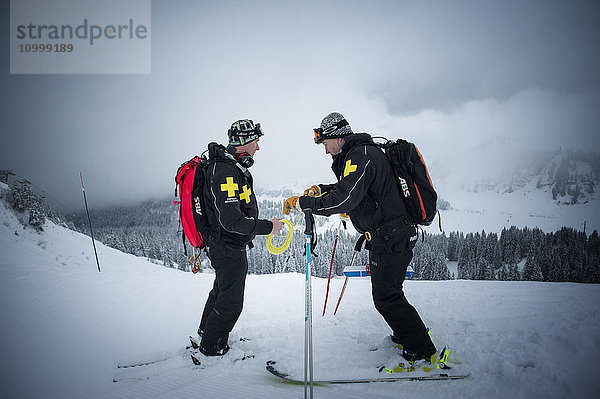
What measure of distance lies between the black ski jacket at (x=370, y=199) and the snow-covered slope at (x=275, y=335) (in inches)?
73.0

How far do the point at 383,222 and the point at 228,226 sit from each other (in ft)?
7.32

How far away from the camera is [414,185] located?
3.69 meters

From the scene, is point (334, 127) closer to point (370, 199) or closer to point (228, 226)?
point (370, 199)

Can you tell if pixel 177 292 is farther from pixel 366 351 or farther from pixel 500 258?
pixel 500 258

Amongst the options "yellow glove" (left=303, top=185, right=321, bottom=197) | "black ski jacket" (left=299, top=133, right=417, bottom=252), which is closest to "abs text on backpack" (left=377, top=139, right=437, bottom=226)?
"black ski jacket" (left=299, top=133, right=417, bottom=252)

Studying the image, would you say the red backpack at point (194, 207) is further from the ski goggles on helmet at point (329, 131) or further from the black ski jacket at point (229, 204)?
the ski goggles on helmet at point (329, 131)

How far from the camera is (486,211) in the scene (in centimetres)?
12450

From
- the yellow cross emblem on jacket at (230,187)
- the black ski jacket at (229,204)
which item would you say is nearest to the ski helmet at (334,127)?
the black ski jacket at (229,204)

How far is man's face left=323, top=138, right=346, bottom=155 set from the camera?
4.26 metres

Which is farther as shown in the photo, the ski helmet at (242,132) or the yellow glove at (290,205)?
the ski helmet at (242,132)

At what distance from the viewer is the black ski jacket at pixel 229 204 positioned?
3844 mm

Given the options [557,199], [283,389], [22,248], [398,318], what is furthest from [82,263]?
[557,199]

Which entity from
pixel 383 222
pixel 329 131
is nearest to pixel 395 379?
pixel 383 222

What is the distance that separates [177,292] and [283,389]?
645cm
